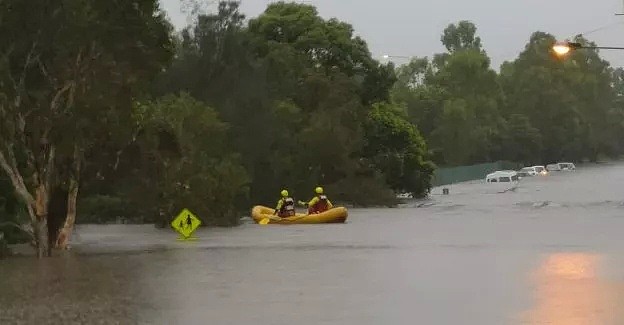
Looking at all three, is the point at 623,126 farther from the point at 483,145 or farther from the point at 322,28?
the point at 322,28

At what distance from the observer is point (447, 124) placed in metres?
129

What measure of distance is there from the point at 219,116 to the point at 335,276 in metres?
34.6

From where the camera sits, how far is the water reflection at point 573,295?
52.4ft

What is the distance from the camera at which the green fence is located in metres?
112

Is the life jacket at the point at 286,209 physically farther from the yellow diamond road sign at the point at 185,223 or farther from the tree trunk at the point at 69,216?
the tree trunk at the point at 69,216

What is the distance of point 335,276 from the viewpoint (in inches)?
953

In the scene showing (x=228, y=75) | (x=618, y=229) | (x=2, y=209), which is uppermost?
(x=228, y=75)

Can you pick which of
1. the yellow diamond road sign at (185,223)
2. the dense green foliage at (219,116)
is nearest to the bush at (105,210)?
the dense green foliage at (219,116)

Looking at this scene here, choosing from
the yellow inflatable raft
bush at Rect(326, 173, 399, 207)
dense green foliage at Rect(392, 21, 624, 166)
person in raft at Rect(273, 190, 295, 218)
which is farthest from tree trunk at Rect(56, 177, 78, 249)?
dense green foliage at Rect(392, 21, 624, 166)

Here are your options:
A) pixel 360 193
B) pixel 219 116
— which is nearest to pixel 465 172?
pixel 360 193

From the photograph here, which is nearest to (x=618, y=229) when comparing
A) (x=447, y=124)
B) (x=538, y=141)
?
(x=447, y=124)

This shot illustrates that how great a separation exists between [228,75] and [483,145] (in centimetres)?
7566

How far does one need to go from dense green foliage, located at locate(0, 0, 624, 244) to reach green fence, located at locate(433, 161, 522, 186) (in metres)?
2.64

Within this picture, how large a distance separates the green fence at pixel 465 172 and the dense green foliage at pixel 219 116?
264 centimetres
